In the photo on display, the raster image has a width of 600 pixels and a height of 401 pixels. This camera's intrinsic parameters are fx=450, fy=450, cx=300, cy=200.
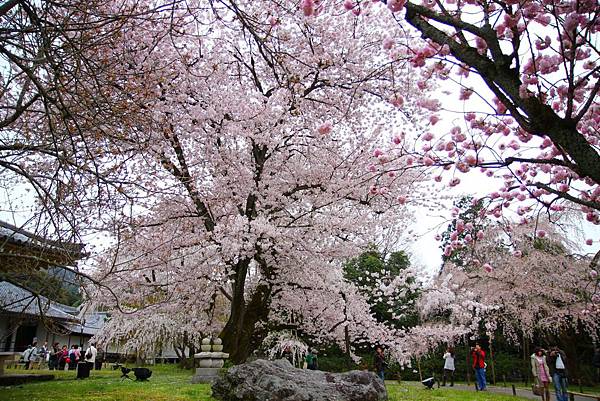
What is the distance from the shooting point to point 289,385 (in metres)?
6.91

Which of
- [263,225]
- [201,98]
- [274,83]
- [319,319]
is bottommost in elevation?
[319,319]

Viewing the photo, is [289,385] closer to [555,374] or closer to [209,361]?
[209,361]

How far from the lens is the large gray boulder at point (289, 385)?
269 inches

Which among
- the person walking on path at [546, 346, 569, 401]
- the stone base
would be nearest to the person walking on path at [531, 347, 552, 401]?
the person walking on path at [546, 346, 569, 401]

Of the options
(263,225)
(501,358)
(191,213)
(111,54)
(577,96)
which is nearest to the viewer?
(577,96)

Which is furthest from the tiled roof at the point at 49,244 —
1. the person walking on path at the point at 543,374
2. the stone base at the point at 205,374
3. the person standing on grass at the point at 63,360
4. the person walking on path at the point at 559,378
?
the person standing on grass at the point at 63,360

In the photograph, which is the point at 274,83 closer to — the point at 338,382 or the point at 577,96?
the point at 338,382

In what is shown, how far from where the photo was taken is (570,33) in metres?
3.36

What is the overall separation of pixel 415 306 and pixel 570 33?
1951cm

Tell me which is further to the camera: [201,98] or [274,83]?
[274,83]

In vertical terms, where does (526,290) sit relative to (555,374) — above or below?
above

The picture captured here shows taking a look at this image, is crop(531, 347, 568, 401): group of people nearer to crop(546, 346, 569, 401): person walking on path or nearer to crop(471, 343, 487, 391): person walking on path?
crop(546, 346, 569, 401): person walking on path

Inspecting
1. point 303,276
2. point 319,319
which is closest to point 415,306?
point 319,319

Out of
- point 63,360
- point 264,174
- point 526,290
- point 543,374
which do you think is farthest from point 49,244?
point 63,360
